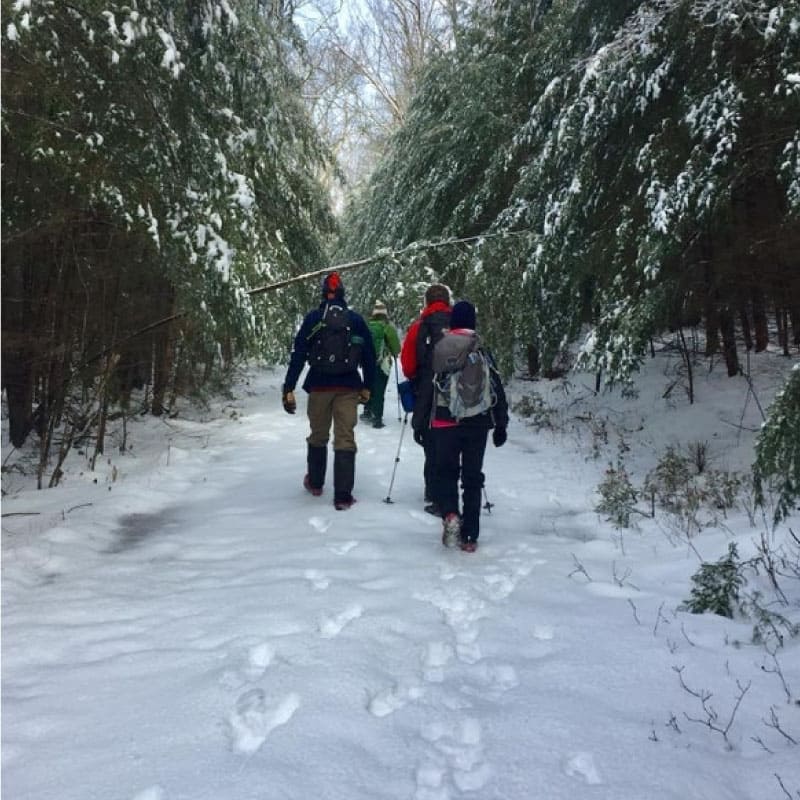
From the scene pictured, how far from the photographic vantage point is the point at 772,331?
14281 millimetres

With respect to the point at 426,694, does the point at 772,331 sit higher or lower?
higher

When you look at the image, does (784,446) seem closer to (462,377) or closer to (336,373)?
(462,377)

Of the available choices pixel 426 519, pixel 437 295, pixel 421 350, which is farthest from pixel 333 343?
pixel 426 519

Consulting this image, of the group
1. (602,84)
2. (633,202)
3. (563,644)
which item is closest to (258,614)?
(563,644)

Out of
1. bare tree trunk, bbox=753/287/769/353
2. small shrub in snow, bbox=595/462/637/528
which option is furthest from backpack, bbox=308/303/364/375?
bare tree trunk, bbox=753/287/769/353

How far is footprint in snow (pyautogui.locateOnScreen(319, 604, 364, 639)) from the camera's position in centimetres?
331

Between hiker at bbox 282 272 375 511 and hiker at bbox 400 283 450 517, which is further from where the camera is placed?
hiker at bbox 282 272 375 511

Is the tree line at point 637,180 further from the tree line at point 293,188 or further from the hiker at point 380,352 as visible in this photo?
the hiker at point 380,352

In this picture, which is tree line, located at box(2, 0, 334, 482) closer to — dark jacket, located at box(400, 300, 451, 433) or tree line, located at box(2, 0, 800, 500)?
tree line, located at box(2, 0, 800, 500)

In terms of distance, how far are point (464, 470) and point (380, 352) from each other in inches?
210

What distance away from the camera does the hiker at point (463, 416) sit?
4758 mm

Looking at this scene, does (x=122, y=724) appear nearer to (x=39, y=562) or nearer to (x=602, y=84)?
(x=39, y=562)

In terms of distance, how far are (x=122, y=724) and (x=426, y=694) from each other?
1238 millimetres

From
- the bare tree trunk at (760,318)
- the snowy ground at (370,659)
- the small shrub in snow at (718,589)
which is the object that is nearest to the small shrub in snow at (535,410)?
the bare tree trunk at (760,318)
